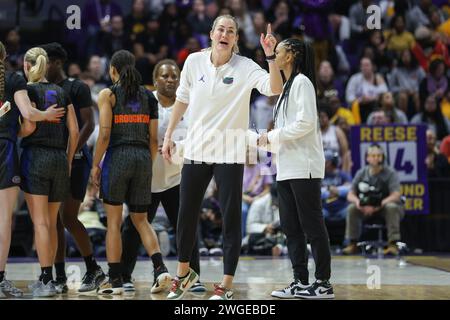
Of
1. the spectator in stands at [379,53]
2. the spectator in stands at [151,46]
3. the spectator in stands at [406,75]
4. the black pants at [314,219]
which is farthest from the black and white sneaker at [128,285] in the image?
the spectator in stands at [379,53]

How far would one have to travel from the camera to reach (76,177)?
6.33 meters

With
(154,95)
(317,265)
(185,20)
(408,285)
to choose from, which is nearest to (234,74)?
(154,95)

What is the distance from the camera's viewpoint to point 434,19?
43.9 ft

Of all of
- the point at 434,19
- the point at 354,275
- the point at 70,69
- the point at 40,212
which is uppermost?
the point at 434,19

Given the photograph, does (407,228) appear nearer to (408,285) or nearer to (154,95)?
(408,285)

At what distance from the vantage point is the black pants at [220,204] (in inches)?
217

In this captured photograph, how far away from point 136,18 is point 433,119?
500cm

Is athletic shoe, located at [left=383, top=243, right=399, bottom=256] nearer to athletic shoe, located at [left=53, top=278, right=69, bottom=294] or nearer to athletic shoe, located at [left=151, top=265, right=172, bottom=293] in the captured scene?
athletic shoe, located at [left=151, top=265, right=172, bottom=293]

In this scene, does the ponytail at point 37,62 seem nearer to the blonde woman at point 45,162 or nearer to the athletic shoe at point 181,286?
the blonde woman at point 45,162

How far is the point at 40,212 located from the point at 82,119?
0.92 meters

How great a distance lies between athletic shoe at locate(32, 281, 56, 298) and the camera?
18.8ft
